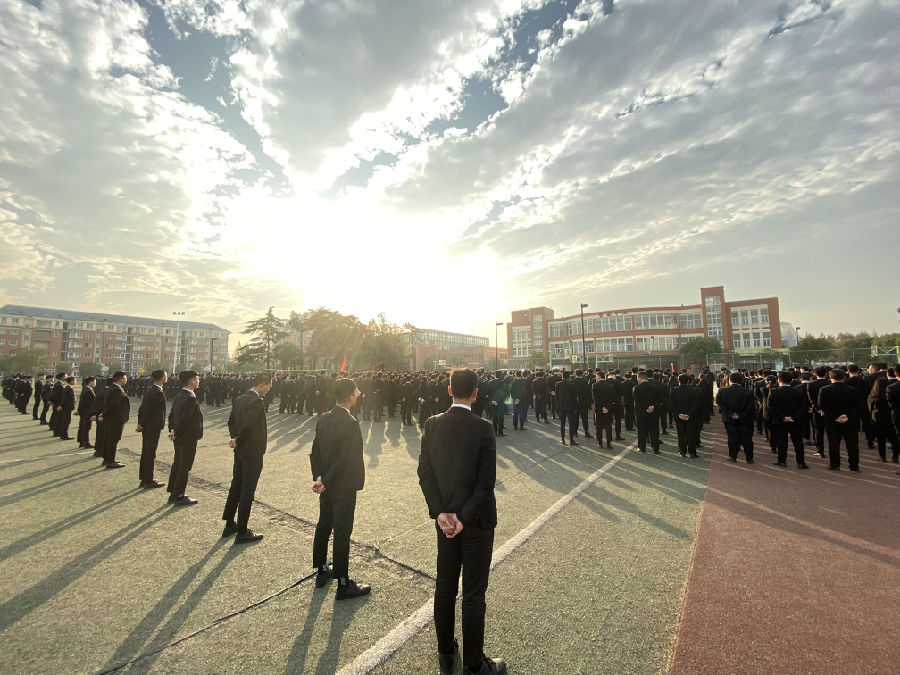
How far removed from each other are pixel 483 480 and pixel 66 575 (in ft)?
14.7

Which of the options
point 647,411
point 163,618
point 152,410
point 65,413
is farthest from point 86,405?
point 647,411

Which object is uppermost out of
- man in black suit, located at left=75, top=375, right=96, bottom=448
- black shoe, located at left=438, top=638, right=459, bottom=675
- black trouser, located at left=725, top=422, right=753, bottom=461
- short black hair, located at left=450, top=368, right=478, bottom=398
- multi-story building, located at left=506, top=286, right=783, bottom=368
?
multi-story building, located at left=506, top=286, right=783, bottom=368

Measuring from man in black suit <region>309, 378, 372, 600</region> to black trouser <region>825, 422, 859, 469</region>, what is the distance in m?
9.41

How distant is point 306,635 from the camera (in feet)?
9.70

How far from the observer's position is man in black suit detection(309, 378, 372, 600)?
3.66 meters

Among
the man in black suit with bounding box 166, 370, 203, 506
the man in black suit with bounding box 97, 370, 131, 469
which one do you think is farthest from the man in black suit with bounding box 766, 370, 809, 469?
the man in black suit with bounding box 97, 370, 131, 469

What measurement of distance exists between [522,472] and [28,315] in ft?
492

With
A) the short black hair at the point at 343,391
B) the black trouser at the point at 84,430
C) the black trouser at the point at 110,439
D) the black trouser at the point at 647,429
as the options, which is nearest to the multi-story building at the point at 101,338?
the black trouser at the point at 84,430

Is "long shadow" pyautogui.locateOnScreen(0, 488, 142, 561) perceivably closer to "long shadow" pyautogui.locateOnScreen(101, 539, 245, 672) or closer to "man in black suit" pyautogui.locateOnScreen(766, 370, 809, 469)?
"long shadow" pyautogui.locateOnScreen(101, 539, 245, 672)

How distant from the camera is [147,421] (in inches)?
269

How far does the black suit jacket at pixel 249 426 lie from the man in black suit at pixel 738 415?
29.8ft

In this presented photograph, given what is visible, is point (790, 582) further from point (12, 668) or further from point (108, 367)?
point (108, 367)

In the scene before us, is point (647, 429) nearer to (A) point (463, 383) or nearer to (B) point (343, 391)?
(B) point (343, 391)

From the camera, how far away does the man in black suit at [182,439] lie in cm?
618
